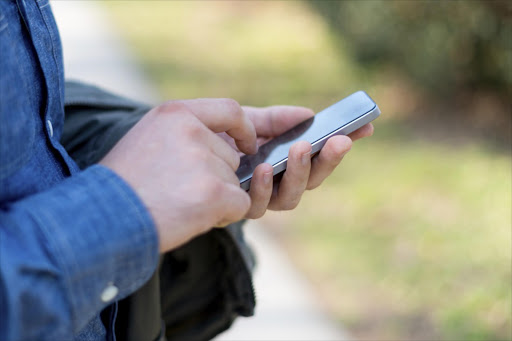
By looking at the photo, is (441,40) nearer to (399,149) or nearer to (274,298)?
(399,149)

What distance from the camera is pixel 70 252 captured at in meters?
0.78

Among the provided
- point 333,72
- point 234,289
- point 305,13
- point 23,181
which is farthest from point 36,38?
point 305,13

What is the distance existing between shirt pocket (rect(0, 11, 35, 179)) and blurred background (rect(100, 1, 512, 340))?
195 centimetres

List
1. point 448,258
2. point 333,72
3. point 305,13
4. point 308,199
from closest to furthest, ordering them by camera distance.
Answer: point 448,258, point 308,199, point 333,72, point 305,13

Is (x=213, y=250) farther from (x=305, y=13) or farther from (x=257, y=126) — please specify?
(x=305, y=13)

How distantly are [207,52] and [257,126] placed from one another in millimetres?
4940

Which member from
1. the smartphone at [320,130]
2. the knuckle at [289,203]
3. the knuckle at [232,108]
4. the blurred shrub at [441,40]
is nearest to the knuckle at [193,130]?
the knuckle at [232,108]

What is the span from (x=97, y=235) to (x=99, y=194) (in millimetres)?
63

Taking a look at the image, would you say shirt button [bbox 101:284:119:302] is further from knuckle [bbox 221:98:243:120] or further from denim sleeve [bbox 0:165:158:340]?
knuckle [bbox 221:98:243:120]

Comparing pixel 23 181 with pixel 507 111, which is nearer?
pixel 23 181

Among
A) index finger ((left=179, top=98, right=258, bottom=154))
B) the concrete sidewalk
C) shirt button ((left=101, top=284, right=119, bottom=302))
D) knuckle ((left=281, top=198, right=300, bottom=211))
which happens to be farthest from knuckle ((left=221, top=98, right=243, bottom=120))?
the concrete sidewalk

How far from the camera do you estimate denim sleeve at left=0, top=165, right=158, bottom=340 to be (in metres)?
0.75

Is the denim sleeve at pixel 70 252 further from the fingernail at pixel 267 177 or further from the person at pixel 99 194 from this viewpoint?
the fingernail at pixel 267 177

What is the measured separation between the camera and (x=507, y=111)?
4.32 metres
